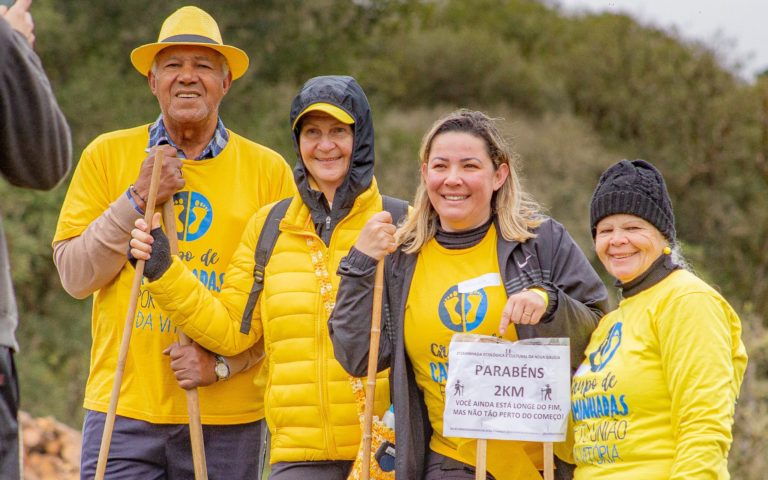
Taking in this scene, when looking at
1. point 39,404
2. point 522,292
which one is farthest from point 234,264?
point 39,404

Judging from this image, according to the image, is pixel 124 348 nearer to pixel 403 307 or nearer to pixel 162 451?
pixel 162 451

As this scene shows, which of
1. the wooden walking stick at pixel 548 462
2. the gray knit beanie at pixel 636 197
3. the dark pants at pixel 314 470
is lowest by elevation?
the dark pants at pixel 314 470

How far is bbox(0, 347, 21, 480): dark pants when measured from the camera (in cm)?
329

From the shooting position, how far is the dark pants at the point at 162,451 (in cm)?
500

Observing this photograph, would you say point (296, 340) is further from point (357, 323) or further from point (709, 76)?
point (709, 76)

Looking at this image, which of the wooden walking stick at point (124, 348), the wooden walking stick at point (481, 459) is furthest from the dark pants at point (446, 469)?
the wooden walking stick at point (124, 348)

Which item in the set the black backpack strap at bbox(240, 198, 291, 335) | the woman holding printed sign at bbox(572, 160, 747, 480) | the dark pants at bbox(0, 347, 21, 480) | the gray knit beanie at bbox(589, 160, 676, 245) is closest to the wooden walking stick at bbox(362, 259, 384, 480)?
the black backpack strap at bbox(240, 198, 291, 335)

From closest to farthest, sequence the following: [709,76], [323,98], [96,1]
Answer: [323,98] < [96,1] < [709,76]

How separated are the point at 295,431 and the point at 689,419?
1.68m

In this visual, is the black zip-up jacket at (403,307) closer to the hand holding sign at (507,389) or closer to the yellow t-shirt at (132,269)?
the hand holding sign at (507,389)

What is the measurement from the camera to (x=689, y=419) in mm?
3801

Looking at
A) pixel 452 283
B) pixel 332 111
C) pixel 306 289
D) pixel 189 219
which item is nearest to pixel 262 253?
pixel 306 289

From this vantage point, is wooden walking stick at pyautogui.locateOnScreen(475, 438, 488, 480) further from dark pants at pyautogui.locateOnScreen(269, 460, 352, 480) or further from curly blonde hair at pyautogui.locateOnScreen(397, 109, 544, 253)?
curly blonde hair at pyautogui.locateOnScreen(397, 109, 544, 253)

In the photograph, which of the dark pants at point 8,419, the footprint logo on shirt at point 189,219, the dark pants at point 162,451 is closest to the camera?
the dark pants at point 8,419
